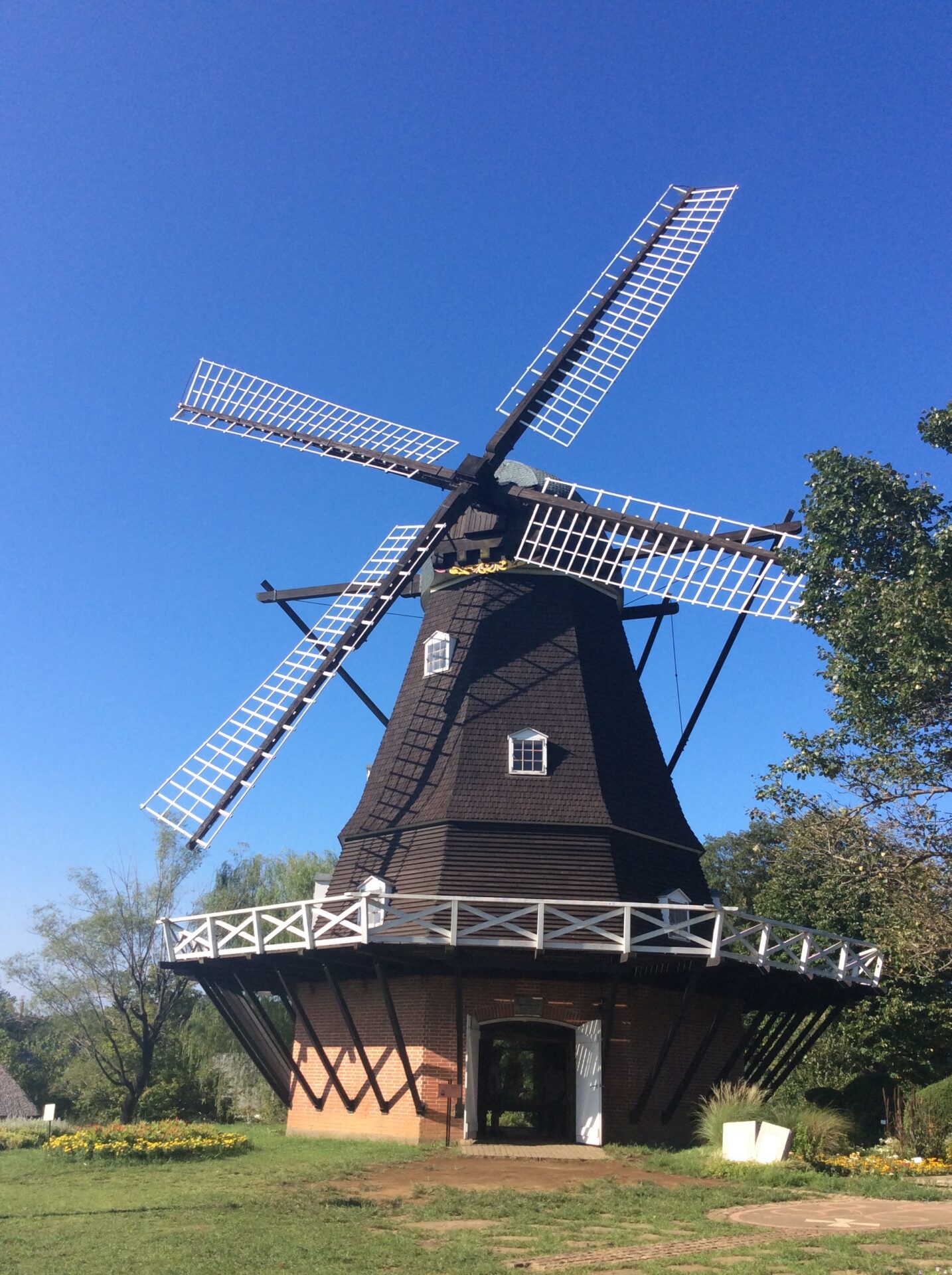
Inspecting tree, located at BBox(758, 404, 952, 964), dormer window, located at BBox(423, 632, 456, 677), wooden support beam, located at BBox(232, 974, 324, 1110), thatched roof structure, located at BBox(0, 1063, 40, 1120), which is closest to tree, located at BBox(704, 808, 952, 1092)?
tree, located at BBox(758, 404, 952, 964)

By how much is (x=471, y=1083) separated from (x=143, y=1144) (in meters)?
4.69

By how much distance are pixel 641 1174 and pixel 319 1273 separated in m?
6.46

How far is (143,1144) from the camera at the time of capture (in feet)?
49.3

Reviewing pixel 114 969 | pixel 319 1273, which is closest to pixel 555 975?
pixel 319 1273

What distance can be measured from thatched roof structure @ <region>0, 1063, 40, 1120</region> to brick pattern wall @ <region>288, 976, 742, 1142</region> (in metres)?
20.8

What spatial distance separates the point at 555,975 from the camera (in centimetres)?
1596

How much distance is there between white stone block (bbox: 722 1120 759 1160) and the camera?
42.7 feet

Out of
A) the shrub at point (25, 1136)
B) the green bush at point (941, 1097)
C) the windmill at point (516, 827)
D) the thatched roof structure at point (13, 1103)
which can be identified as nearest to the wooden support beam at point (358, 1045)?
the windmill at point (516, 827)

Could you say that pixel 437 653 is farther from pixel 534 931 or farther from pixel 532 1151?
pixel 532 1151

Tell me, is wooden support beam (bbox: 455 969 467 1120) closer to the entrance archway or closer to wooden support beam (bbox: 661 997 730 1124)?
the entrance archway

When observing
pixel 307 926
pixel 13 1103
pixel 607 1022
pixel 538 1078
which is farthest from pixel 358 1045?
pixel 13 1103

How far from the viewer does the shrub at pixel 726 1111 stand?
45.5 feet

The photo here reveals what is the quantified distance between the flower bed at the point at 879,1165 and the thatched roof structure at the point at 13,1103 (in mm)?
27546

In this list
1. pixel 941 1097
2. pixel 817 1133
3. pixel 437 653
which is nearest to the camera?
pixel 817 1133
